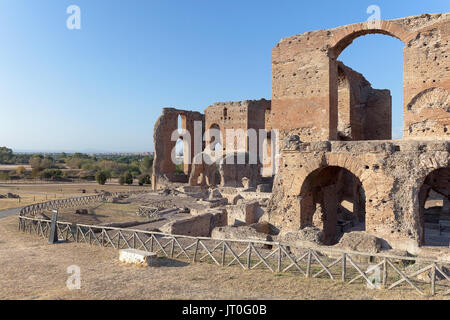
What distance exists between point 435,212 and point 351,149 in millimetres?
10957

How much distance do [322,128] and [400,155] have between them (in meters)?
4.76

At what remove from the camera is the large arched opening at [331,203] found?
39.2 ft

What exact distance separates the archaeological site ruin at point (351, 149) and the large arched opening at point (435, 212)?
0.12 feet

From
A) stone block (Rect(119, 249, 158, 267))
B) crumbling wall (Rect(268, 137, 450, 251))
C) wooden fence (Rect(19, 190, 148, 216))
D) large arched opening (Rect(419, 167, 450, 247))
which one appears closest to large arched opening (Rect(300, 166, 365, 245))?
crumbling wall (Rect(268, 137, 450, 251))

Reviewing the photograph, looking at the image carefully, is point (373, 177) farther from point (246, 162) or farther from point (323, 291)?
point (246, 162)

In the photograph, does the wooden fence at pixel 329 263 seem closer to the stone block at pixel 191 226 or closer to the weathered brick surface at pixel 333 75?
the stone block at pixel 191 226

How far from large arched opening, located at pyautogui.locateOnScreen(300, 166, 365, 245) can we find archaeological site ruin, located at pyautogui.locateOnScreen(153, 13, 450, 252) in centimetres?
4

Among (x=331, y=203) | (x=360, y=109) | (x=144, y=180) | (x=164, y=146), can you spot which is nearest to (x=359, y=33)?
Result: (x=360, y=109)

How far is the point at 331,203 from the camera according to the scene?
13.6m

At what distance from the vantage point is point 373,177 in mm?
10117

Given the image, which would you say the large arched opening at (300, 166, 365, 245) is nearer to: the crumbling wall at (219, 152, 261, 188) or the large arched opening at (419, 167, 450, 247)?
the large arched opening at (419, 167, 450, 247)

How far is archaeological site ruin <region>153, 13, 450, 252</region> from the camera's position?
386 inches
